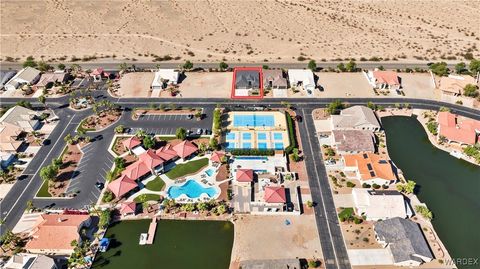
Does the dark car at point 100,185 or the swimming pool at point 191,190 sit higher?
the dark car at point 100,185

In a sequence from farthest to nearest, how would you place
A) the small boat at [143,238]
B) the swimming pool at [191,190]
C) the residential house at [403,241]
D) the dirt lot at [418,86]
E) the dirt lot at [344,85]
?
the dirt lot at [344,85] → the dirt lot at [418,86] → the swimming pool at [191,190] → the small boat at [143,238] → the residential house at [403,241]

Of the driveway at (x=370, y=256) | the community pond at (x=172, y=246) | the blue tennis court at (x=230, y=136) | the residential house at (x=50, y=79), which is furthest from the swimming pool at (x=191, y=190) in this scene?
the residential house at (x=50, y=79)

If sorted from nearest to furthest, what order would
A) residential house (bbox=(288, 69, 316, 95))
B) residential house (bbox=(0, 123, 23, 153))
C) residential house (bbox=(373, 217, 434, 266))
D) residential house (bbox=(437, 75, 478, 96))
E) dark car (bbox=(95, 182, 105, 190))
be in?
residential house (bbox=(373, 217, 434, 266)), dark car (bbox=(95, 182, 105, 190)), residential house (bbox=(0, 123, 23, 153)), residential house (bbox=(437, 75, 478, 96)), residential house (bbox=(288, 69, 316, 95))

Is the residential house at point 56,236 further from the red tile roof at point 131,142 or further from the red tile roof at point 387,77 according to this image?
the red tile roof at point 387,77

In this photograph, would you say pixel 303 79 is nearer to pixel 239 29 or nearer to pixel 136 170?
pixel 239 29

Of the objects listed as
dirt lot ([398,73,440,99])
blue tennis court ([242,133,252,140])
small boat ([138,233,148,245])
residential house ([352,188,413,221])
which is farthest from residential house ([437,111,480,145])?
small boat ([138,233,148,245])

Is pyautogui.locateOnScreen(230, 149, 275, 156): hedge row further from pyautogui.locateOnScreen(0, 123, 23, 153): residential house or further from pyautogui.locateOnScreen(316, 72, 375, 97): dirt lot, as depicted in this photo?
pyautogui.locateOnScreen(0, 123, 23, 153): residential house

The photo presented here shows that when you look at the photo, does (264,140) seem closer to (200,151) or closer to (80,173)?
(200,151)
